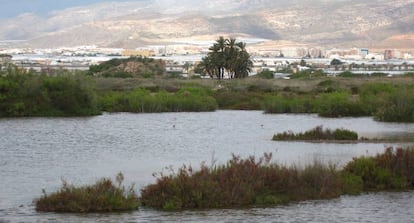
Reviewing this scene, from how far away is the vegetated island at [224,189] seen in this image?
66.8ft

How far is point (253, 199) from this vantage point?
21.4m

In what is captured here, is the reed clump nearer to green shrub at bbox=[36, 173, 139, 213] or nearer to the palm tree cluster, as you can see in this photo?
green shrub at bbox=[36, 173, 139, 213]

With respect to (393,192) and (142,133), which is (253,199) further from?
(142,133)

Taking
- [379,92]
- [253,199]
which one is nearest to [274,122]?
[379,92]

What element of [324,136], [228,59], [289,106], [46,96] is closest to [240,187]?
[324,136]

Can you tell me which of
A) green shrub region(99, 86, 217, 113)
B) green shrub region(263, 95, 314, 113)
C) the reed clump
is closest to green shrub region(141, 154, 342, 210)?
the reed clump

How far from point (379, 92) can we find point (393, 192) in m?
41.4

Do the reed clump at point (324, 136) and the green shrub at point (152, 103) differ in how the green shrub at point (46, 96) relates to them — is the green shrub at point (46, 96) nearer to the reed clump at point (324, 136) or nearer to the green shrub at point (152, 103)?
the green shrub at point (152, 103)

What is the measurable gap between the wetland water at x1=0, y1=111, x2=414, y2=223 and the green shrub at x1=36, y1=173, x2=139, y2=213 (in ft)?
1.04

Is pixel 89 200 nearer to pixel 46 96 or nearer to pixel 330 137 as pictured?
pixel 330 137

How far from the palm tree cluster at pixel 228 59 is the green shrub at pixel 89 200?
69.1 metres

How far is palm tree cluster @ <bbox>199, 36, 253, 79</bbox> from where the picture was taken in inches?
3536

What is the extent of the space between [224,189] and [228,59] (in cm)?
7046

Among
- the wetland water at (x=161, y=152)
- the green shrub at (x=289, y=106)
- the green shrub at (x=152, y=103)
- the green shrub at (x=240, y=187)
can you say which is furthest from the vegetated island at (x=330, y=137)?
the green shrub at (x=152, y=103)
